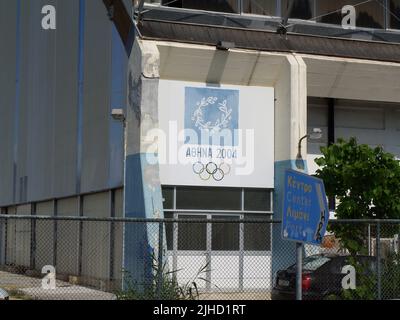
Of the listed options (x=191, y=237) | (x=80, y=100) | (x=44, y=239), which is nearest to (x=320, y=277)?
(x=191, y=237)

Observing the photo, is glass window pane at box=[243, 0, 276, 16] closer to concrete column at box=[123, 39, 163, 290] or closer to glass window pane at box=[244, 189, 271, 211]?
concrete column at box=[123, 39, 163, 290]

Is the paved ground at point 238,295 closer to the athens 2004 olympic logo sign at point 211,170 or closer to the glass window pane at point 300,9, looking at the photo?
the athens 2004 olympic logo sign at point 211,170

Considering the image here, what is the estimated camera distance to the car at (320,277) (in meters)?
15.0

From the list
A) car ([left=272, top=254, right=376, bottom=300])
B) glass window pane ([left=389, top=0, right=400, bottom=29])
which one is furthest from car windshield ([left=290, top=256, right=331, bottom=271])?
glass window pane ([left=389, top=0, right=400, bottom=29])

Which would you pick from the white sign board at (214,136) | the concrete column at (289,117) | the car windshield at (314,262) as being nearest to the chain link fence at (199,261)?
the car windshield at (314,262)

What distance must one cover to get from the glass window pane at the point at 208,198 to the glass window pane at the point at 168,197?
0.17m

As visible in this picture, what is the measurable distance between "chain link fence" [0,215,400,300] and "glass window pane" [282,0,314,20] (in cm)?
677

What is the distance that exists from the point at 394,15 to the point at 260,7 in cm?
483

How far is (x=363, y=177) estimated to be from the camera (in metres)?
19.5

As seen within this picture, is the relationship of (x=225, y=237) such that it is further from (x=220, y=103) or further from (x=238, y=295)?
(x=238, y=295)

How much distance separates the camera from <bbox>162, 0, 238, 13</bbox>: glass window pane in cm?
2288
